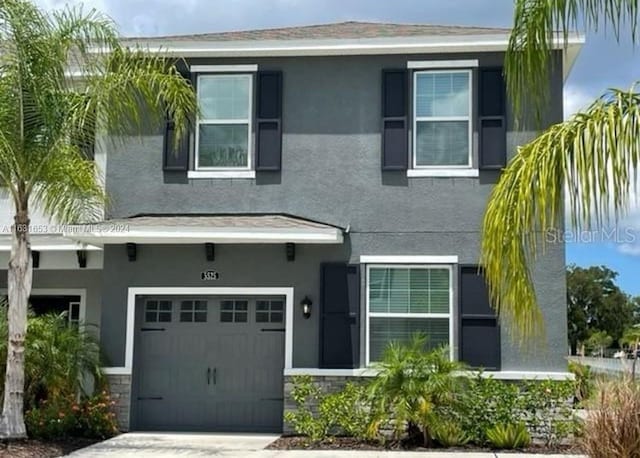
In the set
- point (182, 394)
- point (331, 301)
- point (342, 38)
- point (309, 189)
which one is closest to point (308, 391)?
point (331, 301)

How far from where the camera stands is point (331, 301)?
14.4 meters

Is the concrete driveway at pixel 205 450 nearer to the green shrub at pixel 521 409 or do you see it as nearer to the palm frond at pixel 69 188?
the green shrub at pixel 521 409

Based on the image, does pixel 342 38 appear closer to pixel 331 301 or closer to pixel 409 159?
pixel 409 159

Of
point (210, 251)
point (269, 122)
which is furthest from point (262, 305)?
point (269, 122)

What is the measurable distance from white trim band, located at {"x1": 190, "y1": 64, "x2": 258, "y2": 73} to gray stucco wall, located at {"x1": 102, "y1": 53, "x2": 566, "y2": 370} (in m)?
0.12

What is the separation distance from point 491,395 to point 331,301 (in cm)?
306

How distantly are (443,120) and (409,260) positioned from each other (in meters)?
2.52

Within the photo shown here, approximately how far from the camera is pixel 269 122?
15039 mm

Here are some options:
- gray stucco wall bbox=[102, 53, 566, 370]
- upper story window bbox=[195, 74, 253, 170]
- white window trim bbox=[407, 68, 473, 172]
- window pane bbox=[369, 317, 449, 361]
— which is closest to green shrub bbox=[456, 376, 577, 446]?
window pane bbox=[369, 317, 449, 361]

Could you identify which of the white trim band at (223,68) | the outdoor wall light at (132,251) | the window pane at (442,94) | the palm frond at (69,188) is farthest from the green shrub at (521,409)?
the palm frond at (69,188)

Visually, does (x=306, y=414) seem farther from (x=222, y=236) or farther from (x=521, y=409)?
(x=521, y=409)

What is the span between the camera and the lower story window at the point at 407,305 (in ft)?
46.8

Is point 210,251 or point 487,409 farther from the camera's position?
point 210,251

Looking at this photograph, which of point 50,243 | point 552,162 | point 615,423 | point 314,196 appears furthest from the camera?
point 50,243
